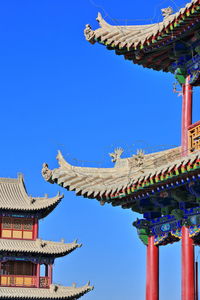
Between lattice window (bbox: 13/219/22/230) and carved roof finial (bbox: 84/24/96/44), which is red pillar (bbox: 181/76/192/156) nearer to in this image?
carved roof finial (bbox: 84/24/96/44)

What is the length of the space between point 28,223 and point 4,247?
3710 mm

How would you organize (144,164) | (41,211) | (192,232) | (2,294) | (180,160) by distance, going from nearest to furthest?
(180,160) → (192,232) → (144,164) → (2,294) → (41,211)

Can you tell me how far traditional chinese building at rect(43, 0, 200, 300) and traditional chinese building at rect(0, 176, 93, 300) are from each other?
41.4 m

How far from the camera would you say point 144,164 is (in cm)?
2177

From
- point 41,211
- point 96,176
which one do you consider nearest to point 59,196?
point 41,211

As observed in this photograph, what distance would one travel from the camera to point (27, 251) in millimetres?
63875

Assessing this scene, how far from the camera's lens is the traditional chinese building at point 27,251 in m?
63.4

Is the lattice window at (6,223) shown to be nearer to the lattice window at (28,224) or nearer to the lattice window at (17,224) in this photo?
the lattice window at (17,224)

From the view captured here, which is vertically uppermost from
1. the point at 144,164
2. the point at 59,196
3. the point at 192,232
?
the point at 59,196

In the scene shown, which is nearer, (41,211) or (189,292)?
(189,292)

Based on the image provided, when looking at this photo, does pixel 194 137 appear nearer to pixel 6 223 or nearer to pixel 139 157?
pixel 139 157

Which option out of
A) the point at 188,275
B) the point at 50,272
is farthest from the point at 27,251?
the point at 188,275

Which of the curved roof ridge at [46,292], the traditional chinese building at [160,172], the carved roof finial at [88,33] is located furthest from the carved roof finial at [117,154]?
the curved roof ridge at [46,292]

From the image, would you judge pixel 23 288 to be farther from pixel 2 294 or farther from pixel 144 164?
pixel 144 164
